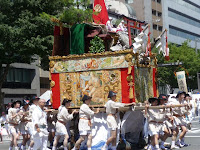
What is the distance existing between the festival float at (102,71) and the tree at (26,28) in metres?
8.84

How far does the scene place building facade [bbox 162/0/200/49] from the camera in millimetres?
64812

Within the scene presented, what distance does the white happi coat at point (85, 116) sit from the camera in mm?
12148

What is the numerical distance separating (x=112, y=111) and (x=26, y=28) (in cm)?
1264

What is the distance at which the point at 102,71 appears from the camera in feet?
44.0

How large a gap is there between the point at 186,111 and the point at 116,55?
3.15 m

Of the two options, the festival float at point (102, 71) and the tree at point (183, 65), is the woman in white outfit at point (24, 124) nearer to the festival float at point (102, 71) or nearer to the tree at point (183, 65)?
the festival float at point (102, 71)

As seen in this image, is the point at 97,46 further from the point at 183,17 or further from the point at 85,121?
the point at 183,17

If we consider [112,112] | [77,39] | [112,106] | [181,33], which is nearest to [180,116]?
[112,112]

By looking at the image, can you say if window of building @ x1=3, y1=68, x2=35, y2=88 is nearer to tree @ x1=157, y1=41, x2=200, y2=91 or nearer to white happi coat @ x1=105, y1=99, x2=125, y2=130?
tree @ x1=157, y1=41, x2=200, y2=91

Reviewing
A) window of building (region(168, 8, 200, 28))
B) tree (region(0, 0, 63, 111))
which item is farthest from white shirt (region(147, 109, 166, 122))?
window of building (region(168, 8, 200, 28))

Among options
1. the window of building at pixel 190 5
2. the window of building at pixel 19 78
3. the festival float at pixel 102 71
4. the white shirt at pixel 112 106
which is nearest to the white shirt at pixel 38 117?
the white shirt at pixel 112 106

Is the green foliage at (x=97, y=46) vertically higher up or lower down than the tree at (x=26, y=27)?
lower down

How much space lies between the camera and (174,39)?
2564 inches

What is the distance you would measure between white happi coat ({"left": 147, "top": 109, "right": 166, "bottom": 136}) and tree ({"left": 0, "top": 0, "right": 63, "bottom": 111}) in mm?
11896
